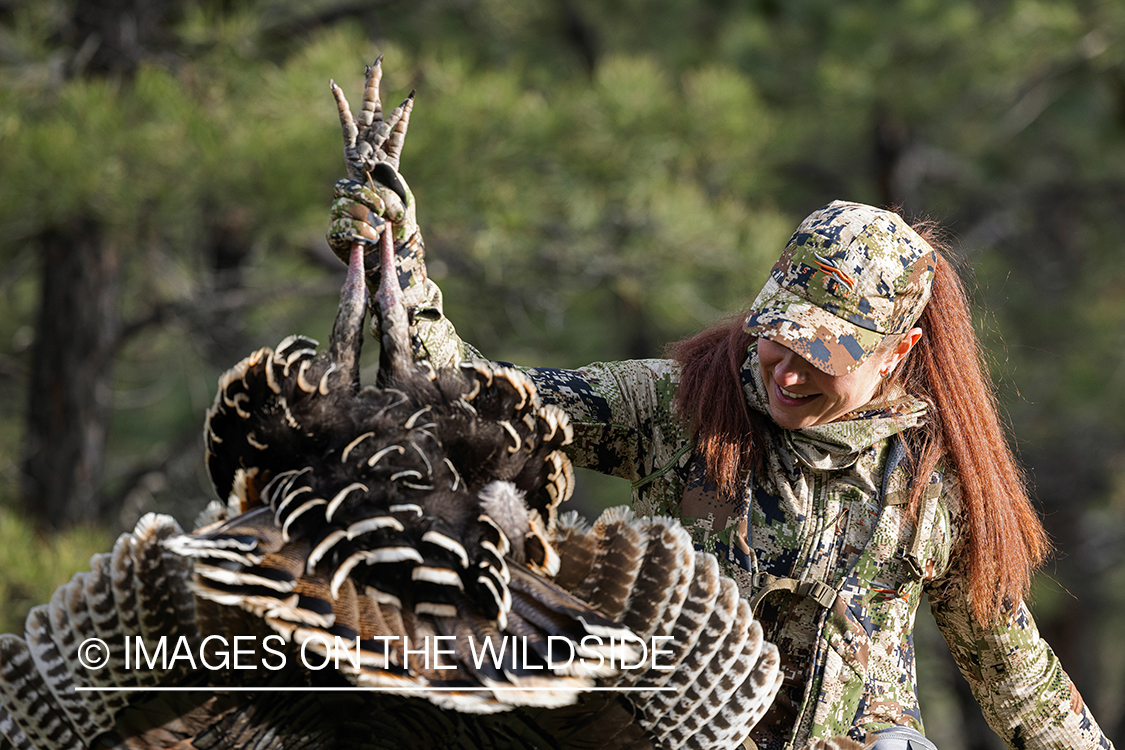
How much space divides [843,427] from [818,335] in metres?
0.22

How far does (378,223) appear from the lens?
1699mm

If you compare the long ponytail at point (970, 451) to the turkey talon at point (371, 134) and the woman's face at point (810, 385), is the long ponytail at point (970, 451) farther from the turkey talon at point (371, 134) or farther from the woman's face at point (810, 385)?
the turkey talon at point (371, 134)

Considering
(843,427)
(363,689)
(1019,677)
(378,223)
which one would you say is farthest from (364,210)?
(1019,677)

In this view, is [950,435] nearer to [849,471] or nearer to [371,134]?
[849,471]

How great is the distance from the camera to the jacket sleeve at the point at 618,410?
2.03 m

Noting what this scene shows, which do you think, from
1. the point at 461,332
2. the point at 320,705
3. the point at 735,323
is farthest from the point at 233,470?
the point at 461,332

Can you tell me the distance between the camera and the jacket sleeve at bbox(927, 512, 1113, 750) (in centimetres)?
208

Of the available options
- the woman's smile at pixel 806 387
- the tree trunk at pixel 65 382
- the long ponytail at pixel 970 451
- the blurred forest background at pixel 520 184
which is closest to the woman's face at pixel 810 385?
the woman's smile at pixel 806 387

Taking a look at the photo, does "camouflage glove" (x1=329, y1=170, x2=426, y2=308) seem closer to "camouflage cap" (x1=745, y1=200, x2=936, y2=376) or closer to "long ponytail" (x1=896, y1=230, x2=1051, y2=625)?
"camouflage cap" (x1=745, y1=200, x2=936, y2=376)

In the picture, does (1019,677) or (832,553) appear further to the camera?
(1019,677)

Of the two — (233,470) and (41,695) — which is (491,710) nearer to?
(233,470)

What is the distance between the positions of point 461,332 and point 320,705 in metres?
5.35

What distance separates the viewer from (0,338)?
6707 mm

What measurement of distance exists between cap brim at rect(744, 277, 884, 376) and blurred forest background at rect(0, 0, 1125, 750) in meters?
0.60
